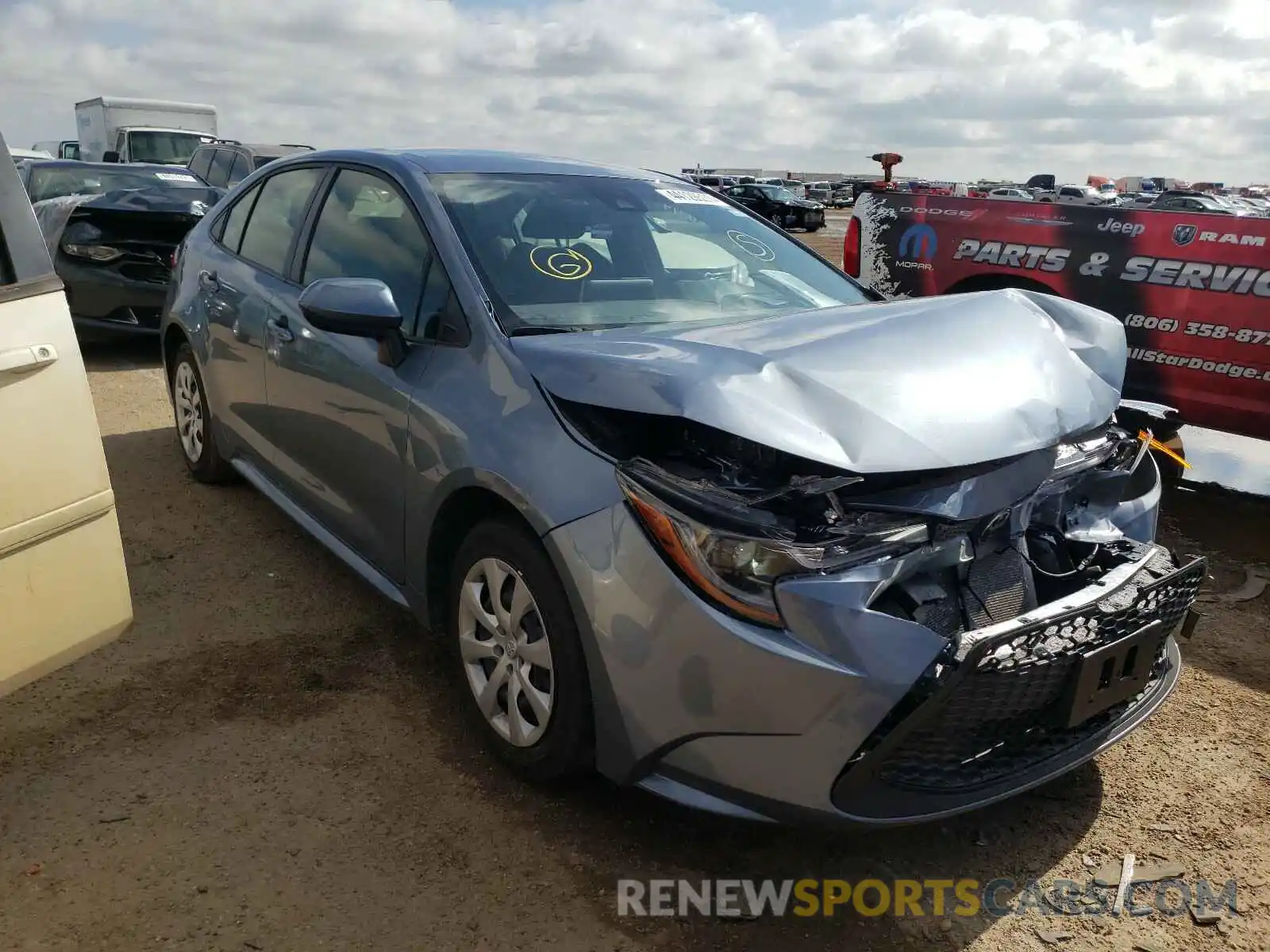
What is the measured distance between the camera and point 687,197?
3.90m

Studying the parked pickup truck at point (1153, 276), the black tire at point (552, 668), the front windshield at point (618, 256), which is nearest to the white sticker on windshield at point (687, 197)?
the front windshield at point (618, 256)

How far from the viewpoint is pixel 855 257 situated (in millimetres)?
7270

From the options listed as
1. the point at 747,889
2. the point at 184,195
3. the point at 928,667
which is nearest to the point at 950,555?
the point at 928,667

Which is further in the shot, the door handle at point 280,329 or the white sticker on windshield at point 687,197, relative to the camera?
the white sticker on windshield at point 687,197

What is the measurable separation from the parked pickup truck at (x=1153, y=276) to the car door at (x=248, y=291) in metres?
3.41

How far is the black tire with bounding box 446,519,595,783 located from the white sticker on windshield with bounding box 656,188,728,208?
170 cm

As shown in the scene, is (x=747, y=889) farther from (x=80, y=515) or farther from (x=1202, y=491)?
(x=1202, y=491)

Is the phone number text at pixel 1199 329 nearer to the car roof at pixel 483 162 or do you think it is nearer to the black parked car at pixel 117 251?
the car roof at pixel 483 162

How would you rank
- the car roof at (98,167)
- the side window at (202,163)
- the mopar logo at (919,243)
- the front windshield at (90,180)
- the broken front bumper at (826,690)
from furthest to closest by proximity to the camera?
the side window at (202,163) < the car roof at (98,167) < the front windshield at (90,180) < the mopar logo at (919,243) < the broken front bumper at (826,690)

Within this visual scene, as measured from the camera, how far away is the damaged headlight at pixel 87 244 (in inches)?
314

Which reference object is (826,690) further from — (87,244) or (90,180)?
(90,180)

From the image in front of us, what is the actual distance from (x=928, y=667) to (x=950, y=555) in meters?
0.35

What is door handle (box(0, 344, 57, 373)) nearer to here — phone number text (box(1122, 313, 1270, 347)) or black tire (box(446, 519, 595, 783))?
black tire (box(446, 519, 595, 783))

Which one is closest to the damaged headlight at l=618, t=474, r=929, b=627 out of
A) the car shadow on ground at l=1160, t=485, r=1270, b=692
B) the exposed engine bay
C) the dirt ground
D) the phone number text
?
the exposed engine bay
